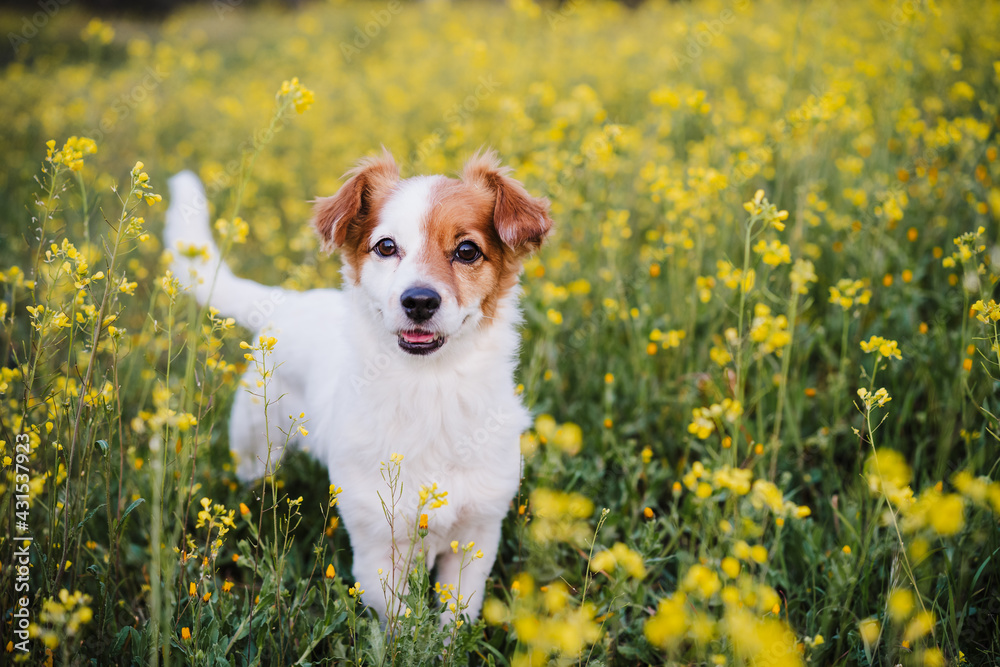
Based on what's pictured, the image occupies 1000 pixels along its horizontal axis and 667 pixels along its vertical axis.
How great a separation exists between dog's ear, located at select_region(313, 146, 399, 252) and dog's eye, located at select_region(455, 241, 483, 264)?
17.5 inches

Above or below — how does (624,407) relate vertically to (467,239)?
below

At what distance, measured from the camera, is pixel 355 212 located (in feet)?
8.02

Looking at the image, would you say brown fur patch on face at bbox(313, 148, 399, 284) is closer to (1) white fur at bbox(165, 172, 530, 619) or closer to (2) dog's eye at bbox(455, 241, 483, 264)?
(1) white fur at bbox(165, 172, 530, 619)

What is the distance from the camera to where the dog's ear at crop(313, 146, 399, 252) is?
7.93ft

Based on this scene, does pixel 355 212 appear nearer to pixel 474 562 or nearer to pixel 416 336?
pixel 416 336

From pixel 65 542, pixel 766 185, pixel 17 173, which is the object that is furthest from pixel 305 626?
pixel 17 173

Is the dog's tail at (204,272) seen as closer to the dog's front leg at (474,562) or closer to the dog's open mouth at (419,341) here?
the dog's open mouth at (419,341)

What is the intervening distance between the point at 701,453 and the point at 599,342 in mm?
861

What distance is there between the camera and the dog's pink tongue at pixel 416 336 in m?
2.16

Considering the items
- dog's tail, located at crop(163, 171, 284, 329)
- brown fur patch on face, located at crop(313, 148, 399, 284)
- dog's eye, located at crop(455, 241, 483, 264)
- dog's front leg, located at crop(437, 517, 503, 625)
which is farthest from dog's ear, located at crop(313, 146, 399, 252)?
dog's front leg, located at crop(437, 517, 503, 625)

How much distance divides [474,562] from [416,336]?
0.87 metres

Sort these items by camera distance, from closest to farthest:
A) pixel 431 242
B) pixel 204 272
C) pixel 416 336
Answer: pixel 416 336 < pixel 431 242 < pixel 204 272

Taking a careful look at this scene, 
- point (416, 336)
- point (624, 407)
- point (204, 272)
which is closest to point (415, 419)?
point (416, 336)

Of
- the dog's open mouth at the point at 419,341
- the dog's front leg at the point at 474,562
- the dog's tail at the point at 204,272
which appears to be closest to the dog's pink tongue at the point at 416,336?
the dog's open mouth at the point at 419,341
